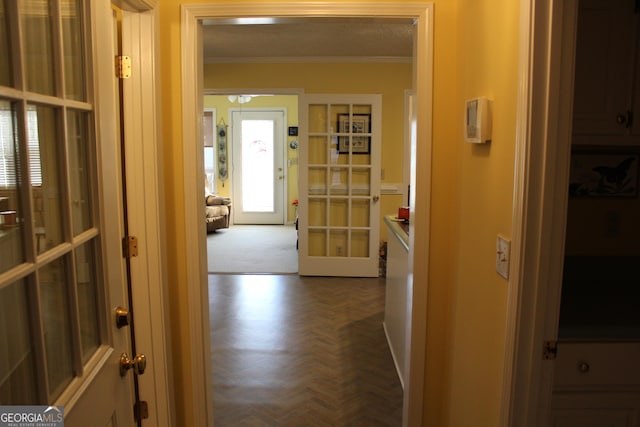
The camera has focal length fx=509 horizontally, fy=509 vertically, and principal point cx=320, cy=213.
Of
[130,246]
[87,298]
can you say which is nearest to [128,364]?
[87,298]

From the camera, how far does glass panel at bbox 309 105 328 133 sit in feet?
18.7

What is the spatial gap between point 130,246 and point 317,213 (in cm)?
386

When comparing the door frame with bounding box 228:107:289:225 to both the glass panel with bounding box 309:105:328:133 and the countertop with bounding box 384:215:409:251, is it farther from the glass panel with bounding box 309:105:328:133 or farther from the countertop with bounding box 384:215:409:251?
the countertop with bounding box 384:215:409:251

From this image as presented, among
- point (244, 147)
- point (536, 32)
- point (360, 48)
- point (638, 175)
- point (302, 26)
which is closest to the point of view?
point (536, 32)

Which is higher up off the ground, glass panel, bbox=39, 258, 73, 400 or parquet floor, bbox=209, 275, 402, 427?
glass panel, bbox=39, 258, 73, 400

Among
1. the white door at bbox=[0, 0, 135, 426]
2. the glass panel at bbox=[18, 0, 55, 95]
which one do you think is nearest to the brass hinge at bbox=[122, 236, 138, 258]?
the white door at bbox=[0, 0, 135, 426]

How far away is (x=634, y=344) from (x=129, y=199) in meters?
1.89

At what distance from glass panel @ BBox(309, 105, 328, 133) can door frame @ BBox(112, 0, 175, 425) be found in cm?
372

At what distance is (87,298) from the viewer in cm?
136

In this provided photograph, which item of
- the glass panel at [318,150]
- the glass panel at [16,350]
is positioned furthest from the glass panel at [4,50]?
the glass panel at [318,150]

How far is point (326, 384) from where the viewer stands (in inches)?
129

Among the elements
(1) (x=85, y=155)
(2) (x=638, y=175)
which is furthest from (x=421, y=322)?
(1) (x=85, y=155)

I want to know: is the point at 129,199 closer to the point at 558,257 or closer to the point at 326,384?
the point at 558,257

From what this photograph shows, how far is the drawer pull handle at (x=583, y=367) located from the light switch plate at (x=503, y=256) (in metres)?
0.45
